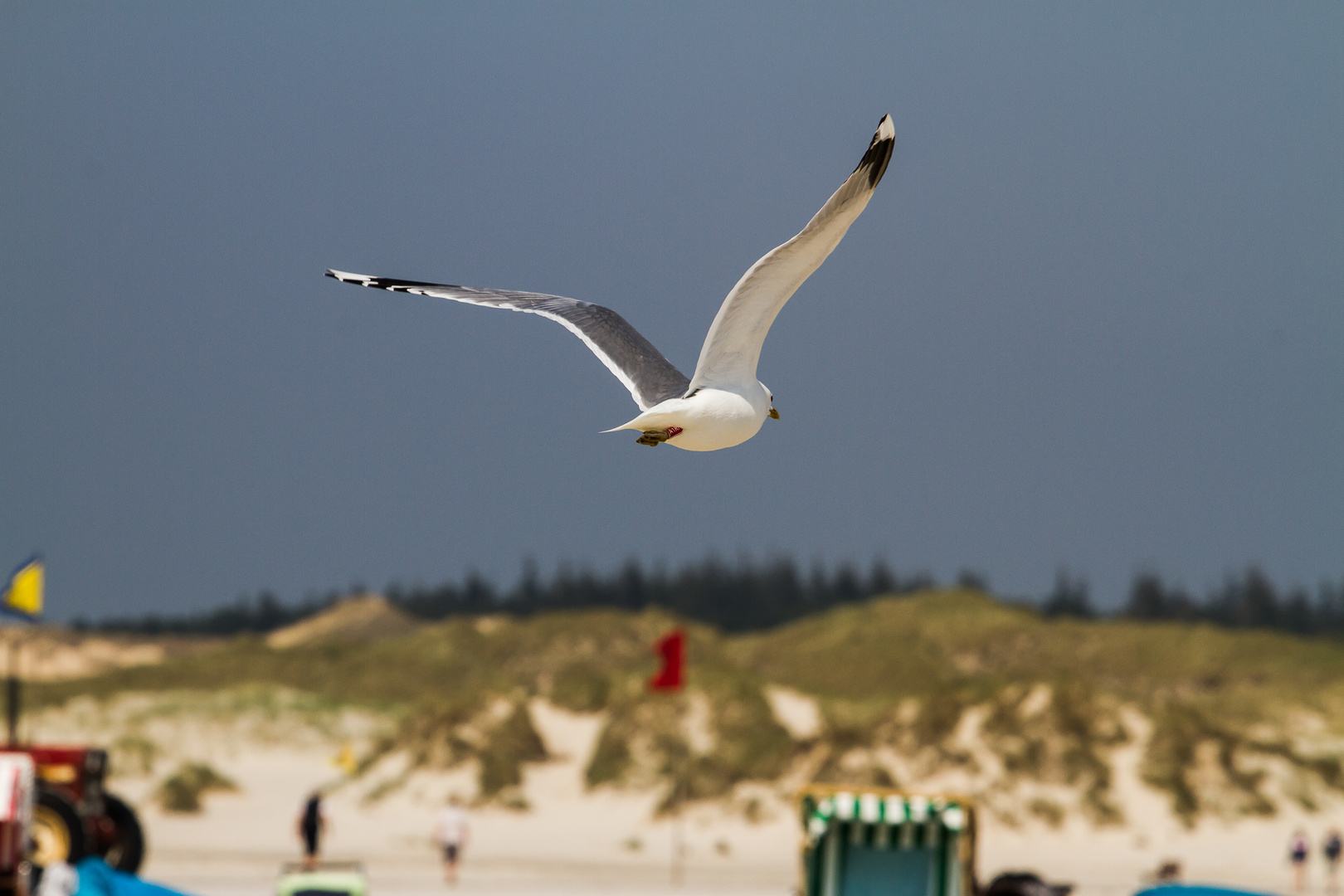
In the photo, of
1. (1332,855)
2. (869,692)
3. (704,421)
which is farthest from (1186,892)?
(869,692)

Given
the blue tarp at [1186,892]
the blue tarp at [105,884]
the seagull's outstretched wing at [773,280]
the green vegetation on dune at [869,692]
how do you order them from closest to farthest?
the seagull's outstretched wing at [773,280] → the blue tarp at [105,884] → the blue tarp at [1186,892] → the green vegetation on dune at [869,692]

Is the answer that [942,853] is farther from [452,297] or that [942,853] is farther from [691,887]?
[691,887]

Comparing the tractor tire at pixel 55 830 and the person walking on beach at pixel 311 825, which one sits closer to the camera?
the tractor tire at pixel 55 830

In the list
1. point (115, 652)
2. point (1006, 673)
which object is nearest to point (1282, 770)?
point (1006, 673)

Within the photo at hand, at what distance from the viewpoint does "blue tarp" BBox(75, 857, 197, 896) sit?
12078 mm

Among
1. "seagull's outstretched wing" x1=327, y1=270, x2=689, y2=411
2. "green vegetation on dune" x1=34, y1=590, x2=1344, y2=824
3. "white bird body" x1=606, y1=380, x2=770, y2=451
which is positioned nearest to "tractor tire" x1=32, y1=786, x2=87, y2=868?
"seagull's outstretched wing" x1=327, y1=270, x2=689, y2=411

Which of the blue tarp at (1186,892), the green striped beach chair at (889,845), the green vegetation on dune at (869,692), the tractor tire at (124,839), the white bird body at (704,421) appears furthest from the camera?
the green vegetation on dune at (869,692)

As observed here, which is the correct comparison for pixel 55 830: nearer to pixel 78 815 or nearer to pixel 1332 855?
pixel 78 815

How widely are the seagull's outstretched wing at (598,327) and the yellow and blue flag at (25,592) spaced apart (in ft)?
69.5

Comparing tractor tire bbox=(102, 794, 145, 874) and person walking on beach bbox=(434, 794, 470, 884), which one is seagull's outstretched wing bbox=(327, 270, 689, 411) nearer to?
tractor tire bbox=(102, 794, 145, 874)

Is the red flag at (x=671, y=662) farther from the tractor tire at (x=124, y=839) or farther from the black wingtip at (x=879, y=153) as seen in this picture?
the black wingtip at (x=879, y=153)

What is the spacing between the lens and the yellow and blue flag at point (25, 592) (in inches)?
1022

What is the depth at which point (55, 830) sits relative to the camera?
18469 millimetres

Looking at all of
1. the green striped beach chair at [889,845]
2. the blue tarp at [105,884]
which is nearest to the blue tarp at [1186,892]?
the green striped beach chair at [889,845]
